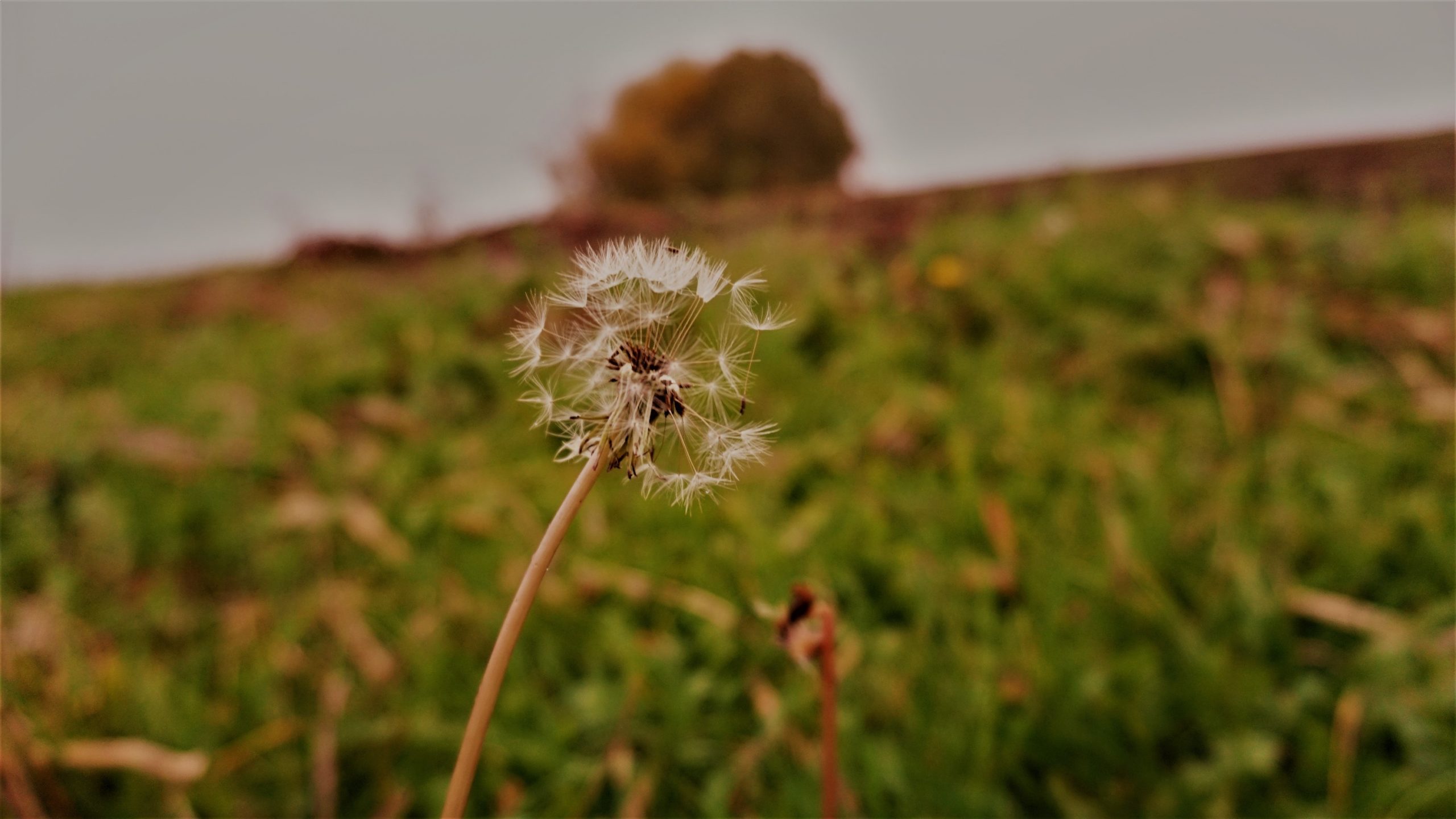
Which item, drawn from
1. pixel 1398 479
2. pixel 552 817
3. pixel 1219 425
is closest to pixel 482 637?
pixel 552 817

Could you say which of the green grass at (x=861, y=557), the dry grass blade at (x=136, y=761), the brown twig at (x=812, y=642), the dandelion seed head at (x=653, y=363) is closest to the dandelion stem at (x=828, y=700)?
the brown twig at (x=812, y=642)

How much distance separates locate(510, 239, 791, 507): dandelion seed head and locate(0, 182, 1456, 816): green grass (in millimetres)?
1119

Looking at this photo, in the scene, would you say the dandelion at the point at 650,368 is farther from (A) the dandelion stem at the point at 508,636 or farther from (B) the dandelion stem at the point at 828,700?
(B) the dandelion stem at the point at 828,700

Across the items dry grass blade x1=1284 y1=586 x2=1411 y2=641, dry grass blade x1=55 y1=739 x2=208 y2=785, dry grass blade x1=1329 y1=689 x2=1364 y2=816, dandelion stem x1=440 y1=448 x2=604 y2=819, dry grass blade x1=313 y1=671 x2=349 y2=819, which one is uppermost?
dandelion stem x1=440 y1=448 x2=604 y2=819

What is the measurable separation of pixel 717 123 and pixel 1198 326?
19.0 feet

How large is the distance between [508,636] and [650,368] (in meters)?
0.14

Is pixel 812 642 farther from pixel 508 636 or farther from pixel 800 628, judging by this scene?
pixel 508 636

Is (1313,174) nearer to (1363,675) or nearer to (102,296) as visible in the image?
(1363,675)

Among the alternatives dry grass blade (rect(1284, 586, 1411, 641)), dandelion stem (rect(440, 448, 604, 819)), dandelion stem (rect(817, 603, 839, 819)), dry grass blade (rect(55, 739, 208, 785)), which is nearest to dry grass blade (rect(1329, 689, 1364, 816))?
dry grass blade (rect(1284, 586, 1411, 641))

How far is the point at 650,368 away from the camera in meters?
0.37

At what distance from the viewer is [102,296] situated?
5.51 meters

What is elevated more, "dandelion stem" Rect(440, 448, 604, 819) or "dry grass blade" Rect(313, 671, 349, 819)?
"dandelion stem" Rect(440, 448, 604, 819)

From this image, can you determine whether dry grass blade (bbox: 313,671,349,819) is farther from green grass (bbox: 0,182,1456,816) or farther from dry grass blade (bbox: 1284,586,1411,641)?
dry grass blade (bbox: 1284,586,1411,641)

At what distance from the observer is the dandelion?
0.35m
